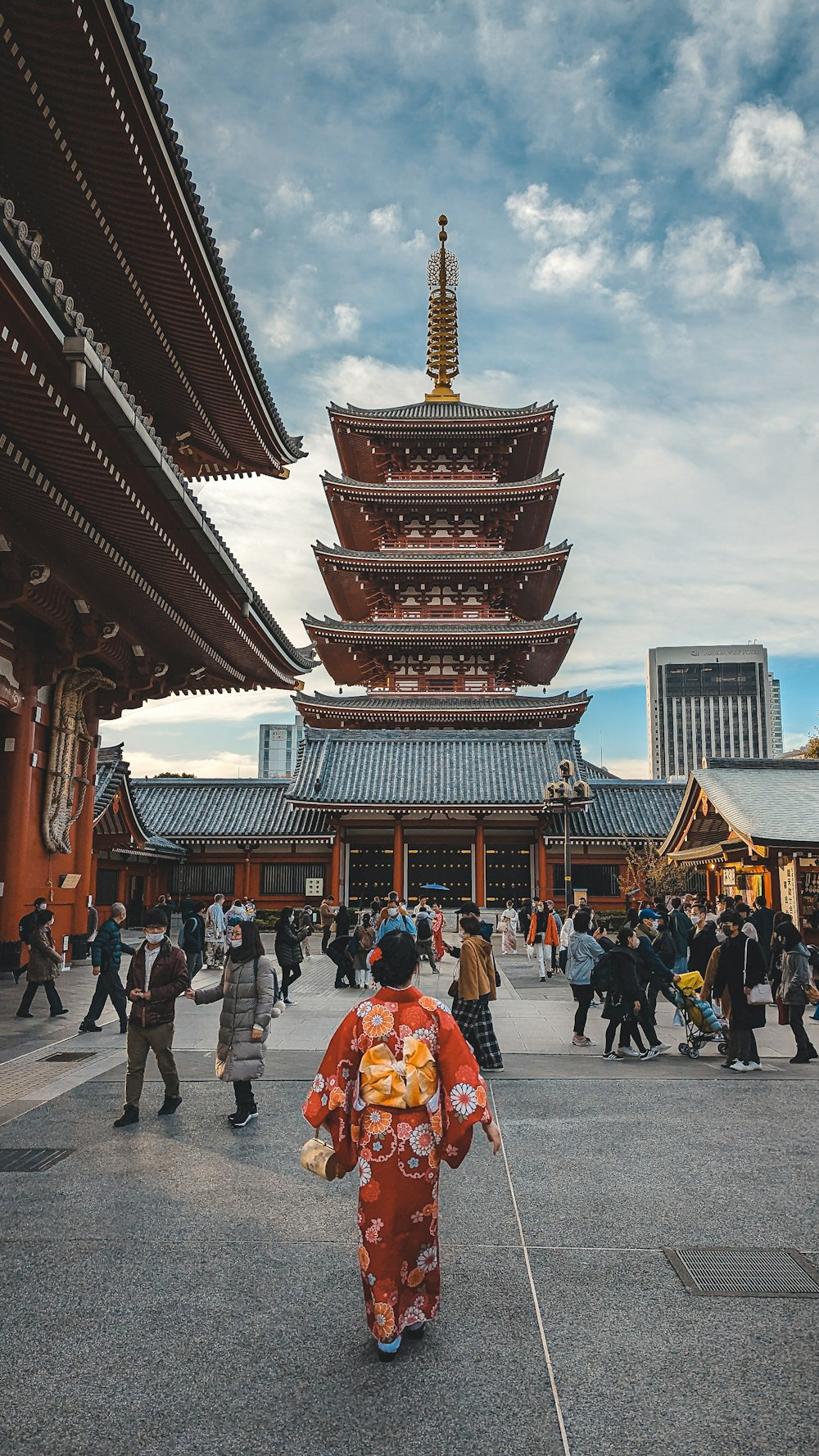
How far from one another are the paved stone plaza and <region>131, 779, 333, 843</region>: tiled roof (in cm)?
2358

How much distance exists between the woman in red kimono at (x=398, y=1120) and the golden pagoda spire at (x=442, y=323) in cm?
3795

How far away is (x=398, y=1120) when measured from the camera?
4039mm

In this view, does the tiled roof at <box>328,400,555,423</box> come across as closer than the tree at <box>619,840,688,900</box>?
No

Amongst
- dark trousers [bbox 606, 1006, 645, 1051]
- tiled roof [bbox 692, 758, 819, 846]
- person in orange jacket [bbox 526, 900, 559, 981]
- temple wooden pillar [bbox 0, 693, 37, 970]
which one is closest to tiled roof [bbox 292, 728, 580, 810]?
person in orange jacket [bbox 526, 900, 559, 981]

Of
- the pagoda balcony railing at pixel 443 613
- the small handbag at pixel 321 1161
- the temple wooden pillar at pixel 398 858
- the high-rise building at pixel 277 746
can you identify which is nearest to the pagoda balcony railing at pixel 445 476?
the pagoda balcony railing at pixel 443 613

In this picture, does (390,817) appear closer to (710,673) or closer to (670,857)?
(670,857)

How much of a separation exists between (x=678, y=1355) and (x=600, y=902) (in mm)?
28128

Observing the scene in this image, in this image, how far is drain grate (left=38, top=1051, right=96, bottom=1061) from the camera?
Result: 9.80 metres

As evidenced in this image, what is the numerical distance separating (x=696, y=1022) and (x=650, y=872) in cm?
1826

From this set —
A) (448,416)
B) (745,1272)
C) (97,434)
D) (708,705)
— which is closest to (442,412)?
(448,416)

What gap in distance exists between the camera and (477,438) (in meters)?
34.5

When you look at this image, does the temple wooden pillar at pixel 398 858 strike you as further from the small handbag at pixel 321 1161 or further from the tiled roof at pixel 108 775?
the small handbag at pixel 321 1161

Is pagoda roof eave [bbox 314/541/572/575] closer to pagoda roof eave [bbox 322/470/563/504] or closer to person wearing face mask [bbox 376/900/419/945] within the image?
pagoda roof eave [bbox 322/470/563/504]

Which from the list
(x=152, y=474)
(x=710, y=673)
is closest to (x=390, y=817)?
(x=152, y=474)
